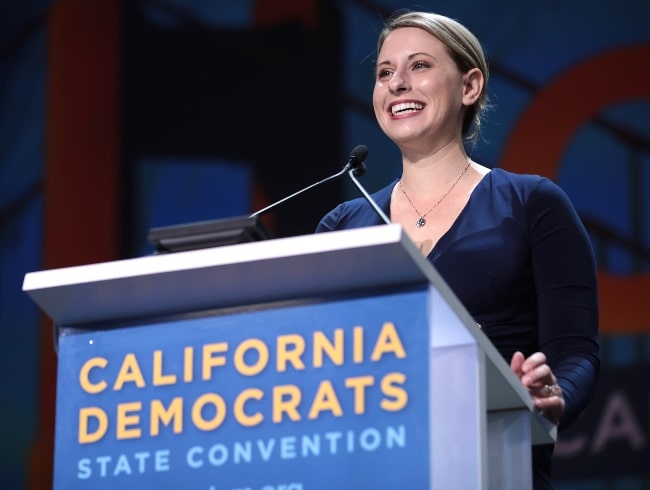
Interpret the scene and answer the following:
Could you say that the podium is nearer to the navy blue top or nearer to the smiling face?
the navy blue top

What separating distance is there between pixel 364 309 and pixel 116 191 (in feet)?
9.54

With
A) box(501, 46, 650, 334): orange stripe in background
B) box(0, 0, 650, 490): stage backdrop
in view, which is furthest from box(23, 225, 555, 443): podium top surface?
box(501, 46, 650, 334): orange stripe in background

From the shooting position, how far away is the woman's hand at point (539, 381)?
148cm

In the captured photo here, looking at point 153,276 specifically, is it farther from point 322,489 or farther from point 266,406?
point 322,489

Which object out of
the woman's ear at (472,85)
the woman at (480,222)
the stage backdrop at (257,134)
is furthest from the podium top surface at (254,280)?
the stage backdrop at (257,134)

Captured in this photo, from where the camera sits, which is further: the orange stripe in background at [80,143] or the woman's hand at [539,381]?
the orange stripe in background at [80,143]

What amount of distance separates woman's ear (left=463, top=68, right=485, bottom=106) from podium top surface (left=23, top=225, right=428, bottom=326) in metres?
0.97

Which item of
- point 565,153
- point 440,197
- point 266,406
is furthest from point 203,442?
point 565,153

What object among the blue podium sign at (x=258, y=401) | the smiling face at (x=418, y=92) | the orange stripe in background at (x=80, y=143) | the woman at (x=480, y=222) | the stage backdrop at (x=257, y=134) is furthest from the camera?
the orange stripe in background at (x=80, y=143)

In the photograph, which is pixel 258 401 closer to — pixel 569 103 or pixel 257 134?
pixel 569 103

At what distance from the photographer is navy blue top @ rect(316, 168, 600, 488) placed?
1.81 m

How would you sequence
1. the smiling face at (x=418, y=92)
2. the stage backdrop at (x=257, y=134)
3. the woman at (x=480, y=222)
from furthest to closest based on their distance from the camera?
the stage backdrop at (x=257, y=134)
the smiling face at (x=418, y=92)
the woman at (x=480, y=222)

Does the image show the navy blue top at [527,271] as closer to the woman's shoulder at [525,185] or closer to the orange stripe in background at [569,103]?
the woman's shoulder at [525,185]

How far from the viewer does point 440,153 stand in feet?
6.96
